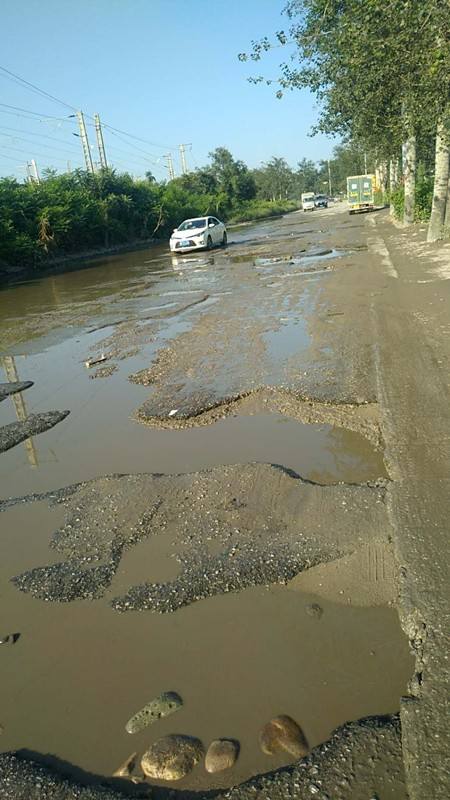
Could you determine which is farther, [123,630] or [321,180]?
[321,180]

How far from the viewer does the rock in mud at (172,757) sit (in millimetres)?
2018

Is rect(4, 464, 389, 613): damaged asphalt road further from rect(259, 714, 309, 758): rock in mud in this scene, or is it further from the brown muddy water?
rect(259, 714, 309, 758): rock in mud

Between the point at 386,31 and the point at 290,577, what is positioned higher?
the point at 386,31

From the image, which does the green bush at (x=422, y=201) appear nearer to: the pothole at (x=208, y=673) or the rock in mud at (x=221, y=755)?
the pothole at (x=208, y=673)

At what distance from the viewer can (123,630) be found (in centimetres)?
275

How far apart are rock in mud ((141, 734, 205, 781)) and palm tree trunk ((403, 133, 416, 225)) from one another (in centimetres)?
2130

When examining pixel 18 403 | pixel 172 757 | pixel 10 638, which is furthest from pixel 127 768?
pixel 18 403

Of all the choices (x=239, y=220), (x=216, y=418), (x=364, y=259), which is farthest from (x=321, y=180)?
(x=216, y=418)

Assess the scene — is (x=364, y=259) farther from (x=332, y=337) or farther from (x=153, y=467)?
(x=153, y=467)

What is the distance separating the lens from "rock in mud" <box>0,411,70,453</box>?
17.4ft

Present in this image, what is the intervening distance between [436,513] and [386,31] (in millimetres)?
9649

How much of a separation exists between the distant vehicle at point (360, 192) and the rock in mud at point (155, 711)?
135 feet

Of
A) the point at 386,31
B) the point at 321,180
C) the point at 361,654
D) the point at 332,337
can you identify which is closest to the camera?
the point at 361,654

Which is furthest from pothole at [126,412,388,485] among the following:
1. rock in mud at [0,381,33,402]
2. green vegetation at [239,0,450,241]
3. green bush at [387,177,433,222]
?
green bush at [387,177,433,222]
